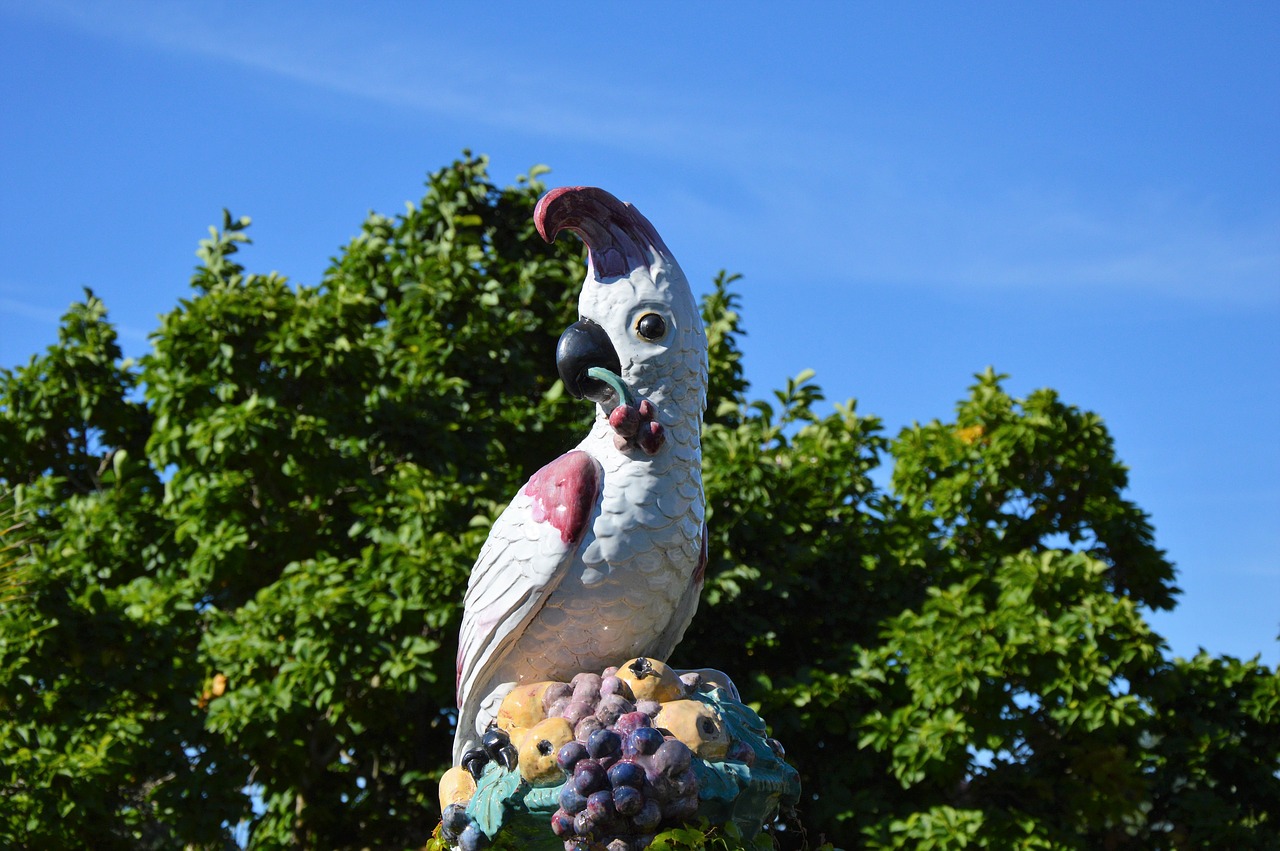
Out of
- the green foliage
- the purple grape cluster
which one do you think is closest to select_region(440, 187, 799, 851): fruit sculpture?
the purple grape cluster

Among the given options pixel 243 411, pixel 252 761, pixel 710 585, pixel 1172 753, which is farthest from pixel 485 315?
pixel 1172 753

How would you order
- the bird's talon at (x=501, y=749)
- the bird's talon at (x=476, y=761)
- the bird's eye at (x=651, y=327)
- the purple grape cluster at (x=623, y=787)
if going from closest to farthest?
the purple grape cluster at (x=623, y=787), the bird's talon at (x=501, y=749), the bird's talon at (x=476, y=761), the bird's eye at (x=651, y=327)

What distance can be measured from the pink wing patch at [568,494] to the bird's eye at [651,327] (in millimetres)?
417

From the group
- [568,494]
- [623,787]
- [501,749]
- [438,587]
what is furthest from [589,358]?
[438,587]

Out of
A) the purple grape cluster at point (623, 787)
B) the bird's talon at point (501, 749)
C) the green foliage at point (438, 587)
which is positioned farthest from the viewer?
the green foliage at point (438, 587)

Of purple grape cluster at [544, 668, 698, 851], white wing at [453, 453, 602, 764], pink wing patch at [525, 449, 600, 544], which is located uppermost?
pink wing patch at [525, 449, 600, 544]

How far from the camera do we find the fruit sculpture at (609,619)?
143 inches

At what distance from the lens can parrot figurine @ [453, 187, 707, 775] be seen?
3.99 metres

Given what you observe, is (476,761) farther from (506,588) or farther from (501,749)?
(506,588)

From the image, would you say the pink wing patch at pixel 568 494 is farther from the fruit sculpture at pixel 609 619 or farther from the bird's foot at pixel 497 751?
the bird's foot at pixel 497 751

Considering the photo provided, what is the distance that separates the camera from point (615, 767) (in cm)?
358

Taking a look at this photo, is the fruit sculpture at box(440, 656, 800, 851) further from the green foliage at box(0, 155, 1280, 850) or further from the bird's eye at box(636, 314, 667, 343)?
the green foliage at box(0, 155, 1280, 850)

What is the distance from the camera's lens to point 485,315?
904 centimetres

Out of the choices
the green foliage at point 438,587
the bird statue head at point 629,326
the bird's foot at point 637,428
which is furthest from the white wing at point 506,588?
the green foliage at point 438,587
